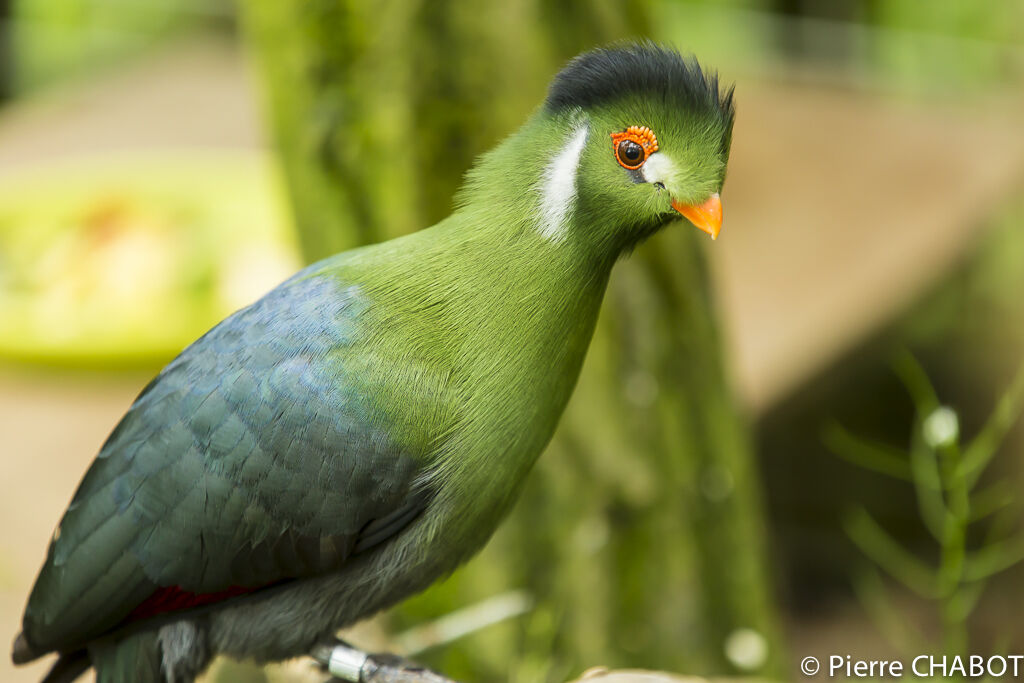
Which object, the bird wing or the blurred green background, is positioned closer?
the bird wing

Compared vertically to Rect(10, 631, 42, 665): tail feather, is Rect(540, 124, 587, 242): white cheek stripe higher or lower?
higher

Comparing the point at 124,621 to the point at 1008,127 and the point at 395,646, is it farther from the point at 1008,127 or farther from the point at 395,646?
the point at 1008,127

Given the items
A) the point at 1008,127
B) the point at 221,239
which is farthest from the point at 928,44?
the point at 221,239

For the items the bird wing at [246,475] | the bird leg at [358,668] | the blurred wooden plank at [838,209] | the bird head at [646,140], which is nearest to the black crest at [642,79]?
the bird head at [646,140]

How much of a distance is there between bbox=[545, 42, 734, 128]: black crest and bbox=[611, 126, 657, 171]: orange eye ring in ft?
0.18

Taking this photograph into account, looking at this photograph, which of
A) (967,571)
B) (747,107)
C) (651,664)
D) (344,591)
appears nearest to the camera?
(344,591)

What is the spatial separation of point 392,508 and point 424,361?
23 cm

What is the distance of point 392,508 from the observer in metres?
1.75

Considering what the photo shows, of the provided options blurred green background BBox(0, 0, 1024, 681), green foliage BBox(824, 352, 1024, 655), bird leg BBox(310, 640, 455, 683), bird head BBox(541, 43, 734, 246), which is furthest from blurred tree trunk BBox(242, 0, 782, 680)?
bird head BBox(541, 43, 734, 246)

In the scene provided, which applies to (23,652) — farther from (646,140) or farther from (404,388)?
(646,140)

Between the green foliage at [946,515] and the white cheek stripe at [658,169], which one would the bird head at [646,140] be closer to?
the white cheek stripe at [658,169]

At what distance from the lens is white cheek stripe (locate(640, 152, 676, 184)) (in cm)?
161

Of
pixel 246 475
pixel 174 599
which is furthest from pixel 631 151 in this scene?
pixel 174 599

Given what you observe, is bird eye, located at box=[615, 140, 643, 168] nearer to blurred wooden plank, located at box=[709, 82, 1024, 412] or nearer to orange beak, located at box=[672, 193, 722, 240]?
orange beak, located at box=[672, 193, 722, 240]
